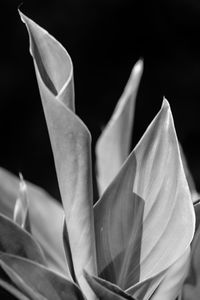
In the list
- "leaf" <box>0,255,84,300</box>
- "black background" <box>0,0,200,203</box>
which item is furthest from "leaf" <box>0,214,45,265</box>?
"black background" <box>0,0,200,203</box>

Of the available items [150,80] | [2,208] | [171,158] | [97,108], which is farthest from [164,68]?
[171,158]

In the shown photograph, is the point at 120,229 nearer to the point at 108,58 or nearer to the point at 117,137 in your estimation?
the point at 117,137

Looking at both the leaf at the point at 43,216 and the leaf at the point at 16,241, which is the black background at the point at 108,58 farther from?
the leaf at the point at 16,241

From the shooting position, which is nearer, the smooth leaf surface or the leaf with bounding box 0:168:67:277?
the smooth leaf surface

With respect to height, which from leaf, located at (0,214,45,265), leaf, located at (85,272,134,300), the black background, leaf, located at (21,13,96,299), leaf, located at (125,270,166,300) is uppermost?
leaf, located at (21,13,96,299)

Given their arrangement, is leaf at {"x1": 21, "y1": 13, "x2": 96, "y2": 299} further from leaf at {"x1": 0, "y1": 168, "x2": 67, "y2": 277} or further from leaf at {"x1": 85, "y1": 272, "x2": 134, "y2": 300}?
leaf at {"x1": 0, "y1": 168, "x2": 67, "y2": 277}

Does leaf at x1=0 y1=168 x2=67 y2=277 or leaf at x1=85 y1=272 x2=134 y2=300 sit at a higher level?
leaf at x1=85 y1=272 x2=134 y2=300

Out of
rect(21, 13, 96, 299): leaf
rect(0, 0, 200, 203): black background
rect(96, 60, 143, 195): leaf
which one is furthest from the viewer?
rect(0, 0, 200, 203): black background
